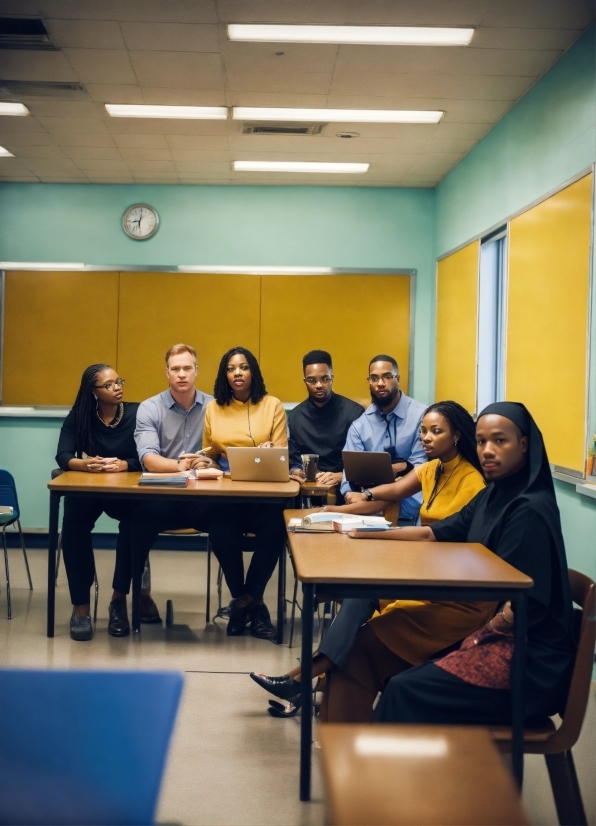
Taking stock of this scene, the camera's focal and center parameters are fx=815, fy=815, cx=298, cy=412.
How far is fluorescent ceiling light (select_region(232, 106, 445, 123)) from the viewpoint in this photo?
499 cm

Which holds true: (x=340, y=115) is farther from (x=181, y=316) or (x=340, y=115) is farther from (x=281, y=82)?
(x=181, y=316)

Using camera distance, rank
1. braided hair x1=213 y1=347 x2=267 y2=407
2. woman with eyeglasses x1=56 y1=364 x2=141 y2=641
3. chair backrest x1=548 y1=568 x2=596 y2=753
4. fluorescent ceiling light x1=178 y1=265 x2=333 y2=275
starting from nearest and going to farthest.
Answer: chair backrest x1=548 y1=568 x2=596 y2=753 → woman with eyeglasses x1=56 y1=364 x2=141 y2=641 → braided hair x1=213 y1=347 x2=267 y2=407 → fluorescent ceiling light x1=178 y1=265 x2=333 y2=275

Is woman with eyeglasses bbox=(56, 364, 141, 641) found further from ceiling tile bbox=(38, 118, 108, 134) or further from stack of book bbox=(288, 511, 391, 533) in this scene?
ceiling tile bbox=(38, 118, 108, 134)

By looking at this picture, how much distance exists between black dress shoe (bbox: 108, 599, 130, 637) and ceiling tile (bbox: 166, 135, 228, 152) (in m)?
3.14

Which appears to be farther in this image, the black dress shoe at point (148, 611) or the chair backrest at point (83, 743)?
the black dress shoe at point (148, 611)

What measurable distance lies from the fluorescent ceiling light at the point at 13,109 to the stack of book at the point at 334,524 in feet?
11.5

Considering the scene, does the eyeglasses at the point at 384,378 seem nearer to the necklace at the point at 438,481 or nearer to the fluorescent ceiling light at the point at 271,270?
the necklace at the point at 438,481

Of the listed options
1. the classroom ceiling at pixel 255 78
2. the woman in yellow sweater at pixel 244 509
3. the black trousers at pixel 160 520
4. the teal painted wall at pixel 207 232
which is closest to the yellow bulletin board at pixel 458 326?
the teal painted wall at pixel 207 232

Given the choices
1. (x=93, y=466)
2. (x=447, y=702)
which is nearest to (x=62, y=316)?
(x=93, y=466)

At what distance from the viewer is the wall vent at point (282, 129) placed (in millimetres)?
5258

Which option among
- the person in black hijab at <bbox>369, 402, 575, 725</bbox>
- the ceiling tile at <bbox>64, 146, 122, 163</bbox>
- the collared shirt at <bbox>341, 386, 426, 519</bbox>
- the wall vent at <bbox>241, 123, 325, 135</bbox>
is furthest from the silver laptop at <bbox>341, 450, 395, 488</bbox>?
the ceiling tile at <bbox>64, 146, 122, 163</bbox>

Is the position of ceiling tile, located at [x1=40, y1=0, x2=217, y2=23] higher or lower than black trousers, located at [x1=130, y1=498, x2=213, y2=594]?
higher

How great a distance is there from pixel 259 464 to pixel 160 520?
24.6 inches

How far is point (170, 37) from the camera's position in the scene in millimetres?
3969
